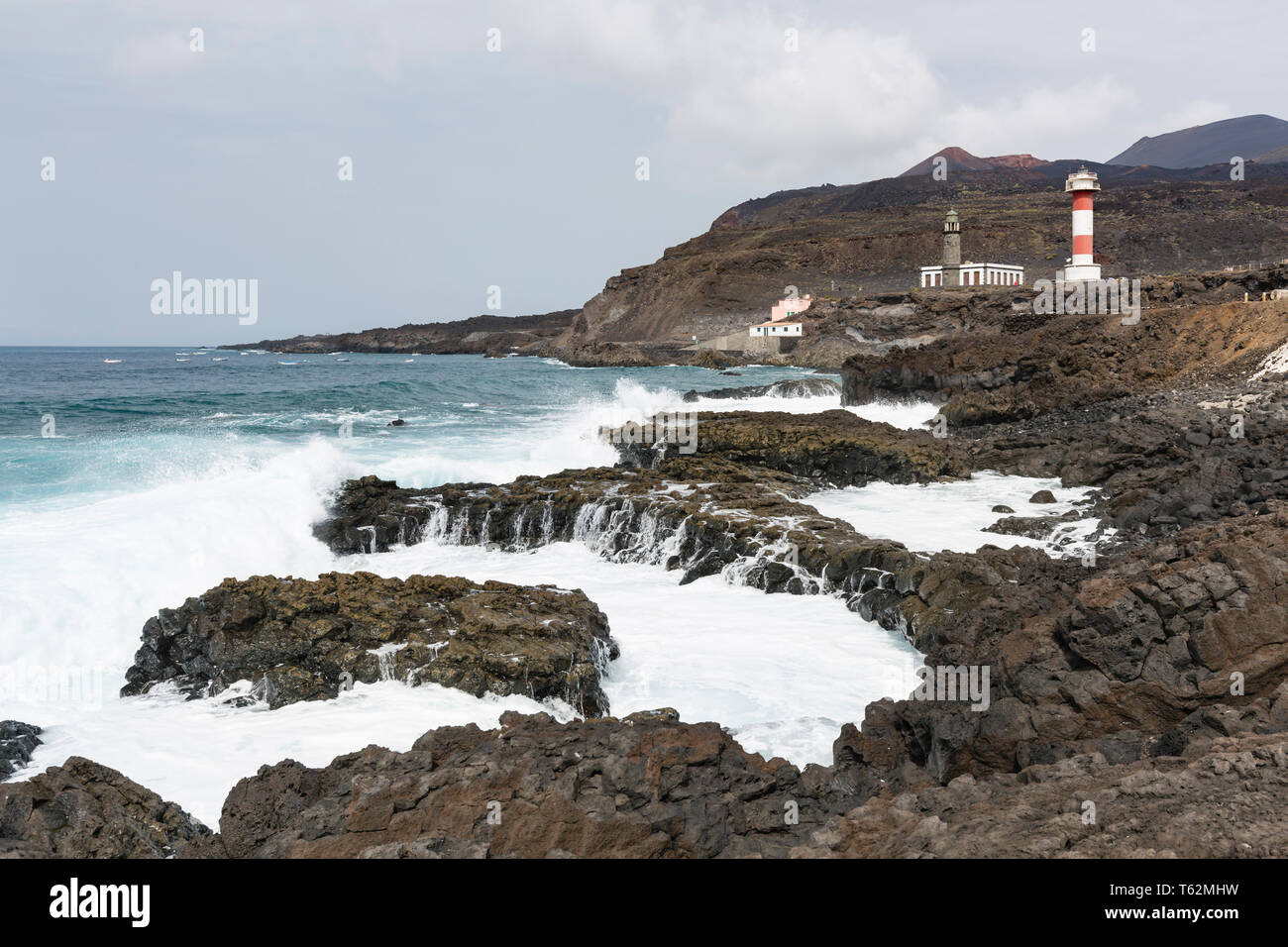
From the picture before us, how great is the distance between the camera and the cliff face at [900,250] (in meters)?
70.8

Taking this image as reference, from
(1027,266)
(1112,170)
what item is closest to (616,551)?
(1027,266)

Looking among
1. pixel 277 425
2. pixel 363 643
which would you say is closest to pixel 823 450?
pixel 363 643

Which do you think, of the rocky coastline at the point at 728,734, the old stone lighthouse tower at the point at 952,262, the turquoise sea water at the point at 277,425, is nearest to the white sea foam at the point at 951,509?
the rocky coastline at the point at 728,734

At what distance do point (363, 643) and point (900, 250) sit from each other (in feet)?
262

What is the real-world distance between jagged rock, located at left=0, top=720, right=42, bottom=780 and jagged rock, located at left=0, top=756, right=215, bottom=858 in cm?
149

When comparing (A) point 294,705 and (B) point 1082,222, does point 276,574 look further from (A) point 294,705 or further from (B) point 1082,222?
(B) point 1082,222

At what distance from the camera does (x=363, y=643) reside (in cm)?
744

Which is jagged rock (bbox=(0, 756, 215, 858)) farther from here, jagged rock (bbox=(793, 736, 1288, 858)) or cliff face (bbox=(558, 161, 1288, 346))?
cliff face (bbox=(558, 161, 1288, 346))

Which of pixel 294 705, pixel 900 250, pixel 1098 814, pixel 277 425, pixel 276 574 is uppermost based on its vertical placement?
pixel 900 250

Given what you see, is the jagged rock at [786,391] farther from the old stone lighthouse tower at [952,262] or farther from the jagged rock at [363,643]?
the jagged rock at [363,643]

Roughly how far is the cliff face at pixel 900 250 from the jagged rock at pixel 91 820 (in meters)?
69.4

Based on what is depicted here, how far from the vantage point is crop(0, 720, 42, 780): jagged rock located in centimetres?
573
